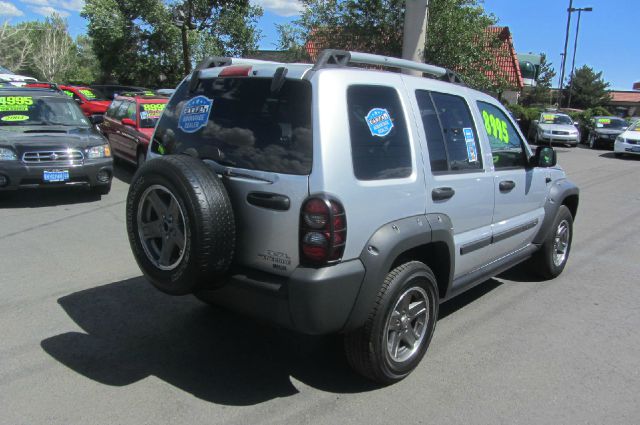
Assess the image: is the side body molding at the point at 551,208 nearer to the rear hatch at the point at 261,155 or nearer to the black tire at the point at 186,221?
the rear hatch at the point at 261,155

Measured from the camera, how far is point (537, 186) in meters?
4.84

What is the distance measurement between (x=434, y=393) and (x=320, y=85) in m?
1.96

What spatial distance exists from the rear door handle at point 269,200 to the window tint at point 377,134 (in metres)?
0.42

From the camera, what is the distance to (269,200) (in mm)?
2902

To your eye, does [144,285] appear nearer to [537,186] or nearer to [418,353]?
[418,353]

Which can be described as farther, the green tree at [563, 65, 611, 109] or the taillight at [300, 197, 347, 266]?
the green tree at [563, 65, 611, 109]

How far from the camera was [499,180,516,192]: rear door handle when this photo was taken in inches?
165

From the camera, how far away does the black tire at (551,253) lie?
5.19 meters

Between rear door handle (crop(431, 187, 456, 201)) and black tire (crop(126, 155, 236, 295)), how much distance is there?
51.6 inches

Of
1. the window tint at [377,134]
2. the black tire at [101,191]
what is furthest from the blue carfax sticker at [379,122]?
the black tire at [101,191]

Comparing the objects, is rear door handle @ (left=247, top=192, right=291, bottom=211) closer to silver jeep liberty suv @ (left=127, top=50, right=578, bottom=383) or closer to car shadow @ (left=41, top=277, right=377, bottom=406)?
silver jeep liberty suv @ (left=127, top=50, right=578, bottom=383)

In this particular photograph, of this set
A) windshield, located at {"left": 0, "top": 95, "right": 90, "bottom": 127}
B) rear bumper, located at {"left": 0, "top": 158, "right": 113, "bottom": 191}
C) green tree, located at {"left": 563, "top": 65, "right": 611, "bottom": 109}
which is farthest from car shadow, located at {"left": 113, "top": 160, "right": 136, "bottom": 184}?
green tree, located at {"left": 563, "top": 65, "right": 611, "bottom": 109}

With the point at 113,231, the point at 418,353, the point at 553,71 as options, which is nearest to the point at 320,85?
the point at 418,353

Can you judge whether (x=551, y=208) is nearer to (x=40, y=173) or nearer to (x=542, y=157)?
(x=542, y=157)
